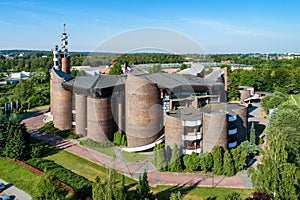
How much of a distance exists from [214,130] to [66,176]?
11.0m

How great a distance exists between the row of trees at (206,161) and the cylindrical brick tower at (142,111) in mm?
2935

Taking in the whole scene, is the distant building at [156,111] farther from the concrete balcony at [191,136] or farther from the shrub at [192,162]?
the shrub at [192,162]

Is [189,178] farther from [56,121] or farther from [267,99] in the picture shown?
[267,99]

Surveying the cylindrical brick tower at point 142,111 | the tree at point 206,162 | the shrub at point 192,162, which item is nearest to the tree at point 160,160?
the shrub at point 192,162

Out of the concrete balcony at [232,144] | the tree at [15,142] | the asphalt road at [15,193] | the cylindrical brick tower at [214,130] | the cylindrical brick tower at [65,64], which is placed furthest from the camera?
the cylindrical brick tower at [65,64]

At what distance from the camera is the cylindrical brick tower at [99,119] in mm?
25750

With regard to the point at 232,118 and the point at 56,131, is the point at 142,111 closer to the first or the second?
the point at 232,118

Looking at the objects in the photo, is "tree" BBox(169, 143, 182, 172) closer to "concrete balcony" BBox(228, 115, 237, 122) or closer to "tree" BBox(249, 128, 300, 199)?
"concrete balcony" BBox(228, 115, 237, 122)

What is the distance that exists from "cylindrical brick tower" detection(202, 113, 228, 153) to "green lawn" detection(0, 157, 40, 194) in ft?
40.1

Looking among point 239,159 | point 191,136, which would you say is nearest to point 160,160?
point 191,136

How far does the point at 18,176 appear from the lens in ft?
66.5

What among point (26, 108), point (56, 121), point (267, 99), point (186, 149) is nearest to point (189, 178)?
point (186, 149)

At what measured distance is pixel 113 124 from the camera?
26.8 m

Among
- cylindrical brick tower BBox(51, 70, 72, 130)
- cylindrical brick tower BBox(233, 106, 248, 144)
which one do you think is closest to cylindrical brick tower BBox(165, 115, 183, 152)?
cylindrical brick tower BBox(233, 106, 248, 144)
